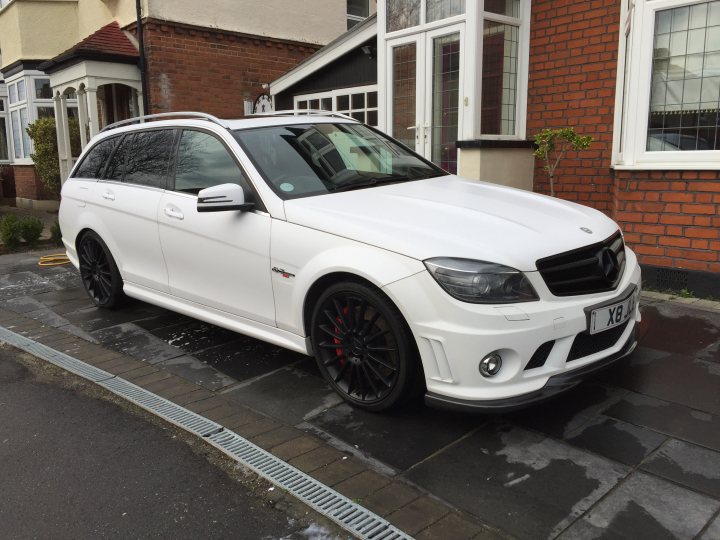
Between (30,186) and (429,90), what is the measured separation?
1385cm

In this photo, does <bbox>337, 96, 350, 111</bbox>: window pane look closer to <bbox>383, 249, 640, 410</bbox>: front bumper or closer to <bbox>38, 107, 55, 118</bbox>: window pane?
<bbox>383, 249, 640, 410</bbox>: front bumper

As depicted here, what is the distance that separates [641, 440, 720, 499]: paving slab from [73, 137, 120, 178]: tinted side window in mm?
4997

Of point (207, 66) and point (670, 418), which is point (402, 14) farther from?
point (670, 418)

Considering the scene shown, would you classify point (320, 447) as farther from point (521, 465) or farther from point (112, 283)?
point (112, 283)

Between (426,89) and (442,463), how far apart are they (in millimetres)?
5882

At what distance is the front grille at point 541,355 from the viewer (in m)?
3.13

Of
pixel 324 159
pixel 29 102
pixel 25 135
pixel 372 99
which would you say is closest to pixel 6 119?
pixel 25 135

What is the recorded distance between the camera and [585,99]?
274 inches

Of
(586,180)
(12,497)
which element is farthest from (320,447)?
(586,180)

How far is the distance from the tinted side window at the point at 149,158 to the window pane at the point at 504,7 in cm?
418

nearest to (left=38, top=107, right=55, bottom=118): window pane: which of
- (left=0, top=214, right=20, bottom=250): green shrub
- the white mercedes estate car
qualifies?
(left=0, top=214, right=20, bottom=250): green shrub

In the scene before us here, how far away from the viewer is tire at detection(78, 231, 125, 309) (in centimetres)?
573

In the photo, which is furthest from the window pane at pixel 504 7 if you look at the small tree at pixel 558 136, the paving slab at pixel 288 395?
the paving slab at pixel 288 395

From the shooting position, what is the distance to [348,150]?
4.67 m
